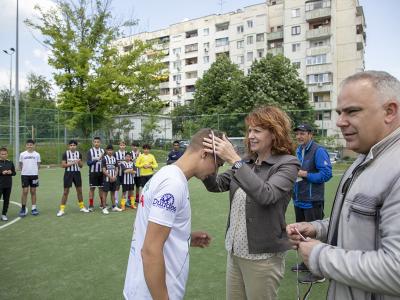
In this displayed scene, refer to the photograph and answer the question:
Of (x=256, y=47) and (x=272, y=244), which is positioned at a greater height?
(x=256, y=47)

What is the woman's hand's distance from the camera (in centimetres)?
223

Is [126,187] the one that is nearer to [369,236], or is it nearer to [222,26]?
[369,236]

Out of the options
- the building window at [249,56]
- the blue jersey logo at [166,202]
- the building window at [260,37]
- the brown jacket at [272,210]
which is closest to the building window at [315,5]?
the building window at [260,37]

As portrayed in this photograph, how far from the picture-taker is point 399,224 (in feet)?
4.30

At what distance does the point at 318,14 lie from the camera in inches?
1718

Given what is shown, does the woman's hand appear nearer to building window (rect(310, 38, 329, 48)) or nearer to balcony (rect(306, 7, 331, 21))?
building window (rect(310, 38, 329, 48))

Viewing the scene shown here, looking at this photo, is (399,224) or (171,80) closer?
(399,224)

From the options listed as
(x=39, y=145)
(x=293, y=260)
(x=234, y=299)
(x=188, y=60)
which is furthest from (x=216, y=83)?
(x=234, y=299)

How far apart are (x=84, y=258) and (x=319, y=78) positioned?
42.6m

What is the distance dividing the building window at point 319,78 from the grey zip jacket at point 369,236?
44529 millimetres

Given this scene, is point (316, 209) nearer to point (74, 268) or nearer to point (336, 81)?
point (74, 268)

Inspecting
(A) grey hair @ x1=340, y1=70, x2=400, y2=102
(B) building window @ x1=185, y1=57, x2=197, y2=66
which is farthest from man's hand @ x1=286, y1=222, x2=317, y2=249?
(B) building window @ x1=185, y1=57, x2=197, y2=66

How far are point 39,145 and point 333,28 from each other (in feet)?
119

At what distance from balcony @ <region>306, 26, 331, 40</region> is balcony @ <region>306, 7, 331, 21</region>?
1.48m
